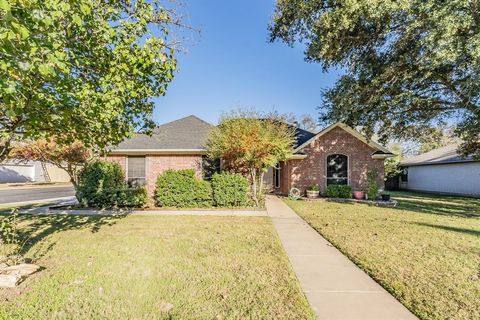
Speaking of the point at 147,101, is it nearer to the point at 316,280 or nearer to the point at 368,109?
the point at 316,280

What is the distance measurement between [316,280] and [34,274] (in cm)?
489

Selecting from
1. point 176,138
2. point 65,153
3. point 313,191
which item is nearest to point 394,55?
point 313,191

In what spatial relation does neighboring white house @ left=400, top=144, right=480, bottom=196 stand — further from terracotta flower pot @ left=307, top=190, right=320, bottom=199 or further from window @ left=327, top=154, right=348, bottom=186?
terracotta flower pot @ left=307, top=190, right=320, bottom=199

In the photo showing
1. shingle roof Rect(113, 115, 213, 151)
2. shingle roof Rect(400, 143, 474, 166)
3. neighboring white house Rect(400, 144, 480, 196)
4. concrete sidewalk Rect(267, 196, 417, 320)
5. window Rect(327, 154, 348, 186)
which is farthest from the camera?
shingle roof Rect(400, 143, 474, 166)

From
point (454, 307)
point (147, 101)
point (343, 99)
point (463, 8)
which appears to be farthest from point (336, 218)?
point (463, 8)

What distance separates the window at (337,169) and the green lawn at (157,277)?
1094cm

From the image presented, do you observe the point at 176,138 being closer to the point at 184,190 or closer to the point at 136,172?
the point at 136,172

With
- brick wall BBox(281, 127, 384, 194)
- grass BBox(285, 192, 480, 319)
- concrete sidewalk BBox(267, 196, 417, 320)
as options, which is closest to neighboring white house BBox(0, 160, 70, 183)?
brick wall BBox(281, 127, 384, 194)

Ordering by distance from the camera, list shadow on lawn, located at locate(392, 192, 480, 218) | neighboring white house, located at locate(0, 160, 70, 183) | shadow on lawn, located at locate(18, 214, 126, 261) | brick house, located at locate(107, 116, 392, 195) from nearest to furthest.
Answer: shadow on lawn, located at locate(18, 214, 126, 261), shadow on lawn, located at locate(392, 192, 480, 218), brick house, located at locate(107, 116, 392, 195), neighboring white house, located at locate(0, 160, 70, 183)

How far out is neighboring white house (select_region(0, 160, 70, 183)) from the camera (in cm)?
3275

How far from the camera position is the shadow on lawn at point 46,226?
664 centimetres

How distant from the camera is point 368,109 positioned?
14141 millimetres

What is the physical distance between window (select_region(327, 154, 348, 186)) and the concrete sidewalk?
11.3 metres

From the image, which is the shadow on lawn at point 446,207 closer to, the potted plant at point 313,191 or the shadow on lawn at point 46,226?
the potted plant at point 313,191
